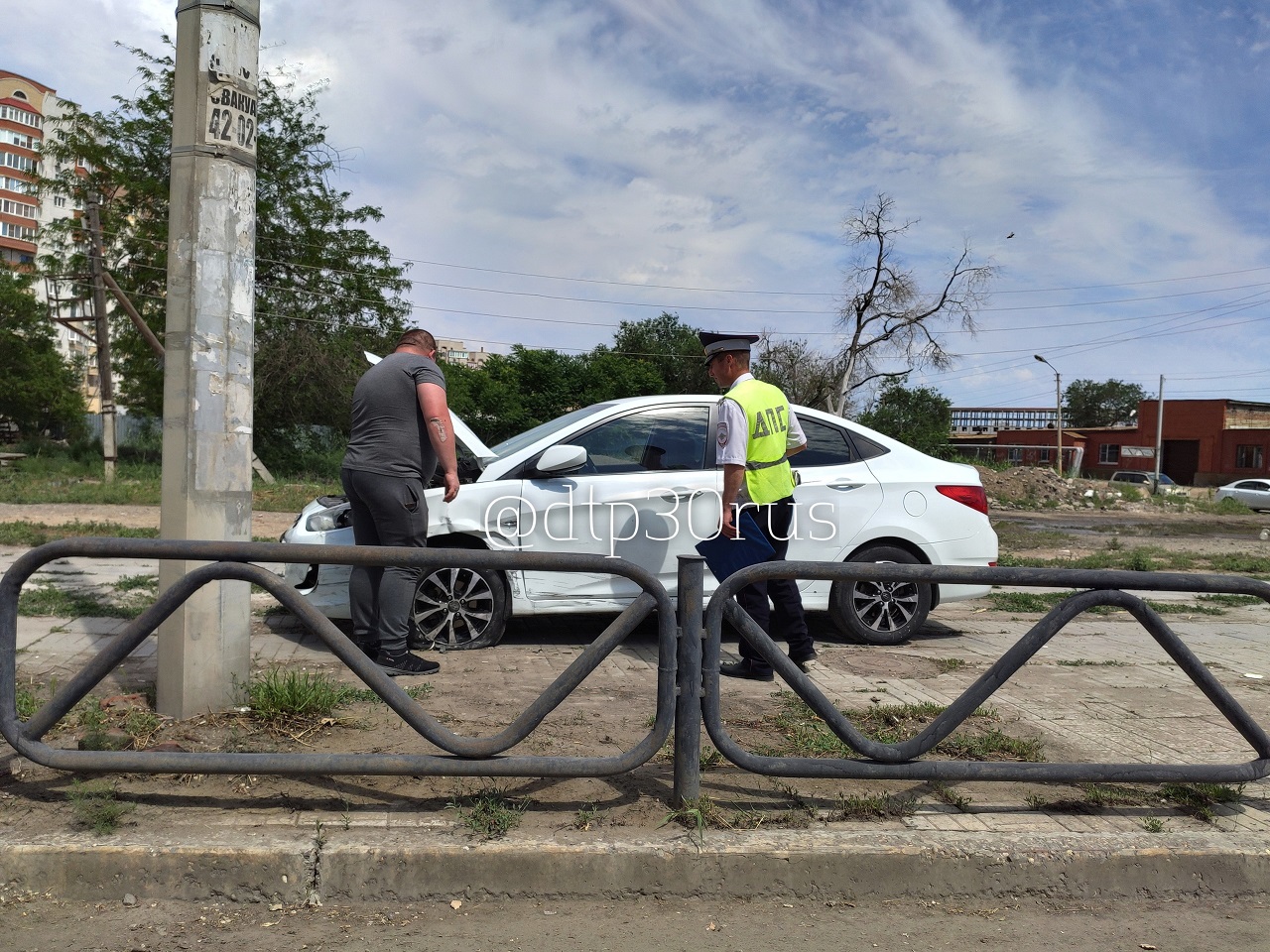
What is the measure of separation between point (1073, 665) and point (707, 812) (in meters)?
3.68

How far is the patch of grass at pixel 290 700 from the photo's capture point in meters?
3.84

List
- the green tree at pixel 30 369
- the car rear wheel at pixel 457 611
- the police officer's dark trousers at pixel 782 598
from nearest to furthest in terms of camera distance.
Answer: the police officer's dark trousers at pixel 782 598 → the car rear wheel at pixel 457 611 → the green tree at pixel 30 369

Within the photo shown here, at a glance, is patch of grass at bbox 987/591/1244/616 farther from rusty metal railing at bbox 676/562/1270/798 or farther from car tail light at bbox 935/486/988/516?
rusty metal railing at bbox 676/562/1270/798

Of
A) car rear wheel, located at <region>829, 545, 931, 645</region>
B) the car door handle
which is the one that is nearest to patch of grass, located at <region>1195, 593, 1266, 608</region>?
car rear wheel, located at <region>829, 545, 931, 645</region>

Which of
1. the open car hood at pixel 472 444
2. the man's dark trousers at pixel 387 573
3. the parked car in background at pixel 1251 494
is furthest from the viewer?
the parked car in background at pixel 1251 494

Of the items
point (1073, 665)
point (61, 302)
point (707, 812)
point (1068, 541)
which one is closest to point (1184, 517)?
point (1068, 541)

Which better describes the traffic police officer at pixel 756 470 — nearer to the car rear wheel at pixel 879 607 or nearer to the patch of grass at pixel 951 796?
the car rear wheel at pixel 879 607

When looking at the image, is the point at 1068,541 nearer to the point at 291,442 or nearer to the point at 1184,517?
the point at 1184,517

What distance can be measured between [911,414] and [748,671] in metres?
69.0

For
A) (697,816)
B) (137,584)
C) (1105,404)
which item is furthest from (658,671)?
(1105,404)

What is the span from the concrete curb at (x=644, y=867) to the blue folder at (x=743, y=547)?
2190 millimetres

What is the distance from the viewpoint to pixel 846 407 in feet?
148

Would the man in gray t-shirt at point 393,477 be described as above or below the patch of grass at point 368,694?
above

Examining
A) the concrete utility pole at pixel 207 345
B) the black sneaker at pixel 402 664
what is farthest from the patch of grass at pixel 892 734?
the concrete utility pole at pixel 207 345
